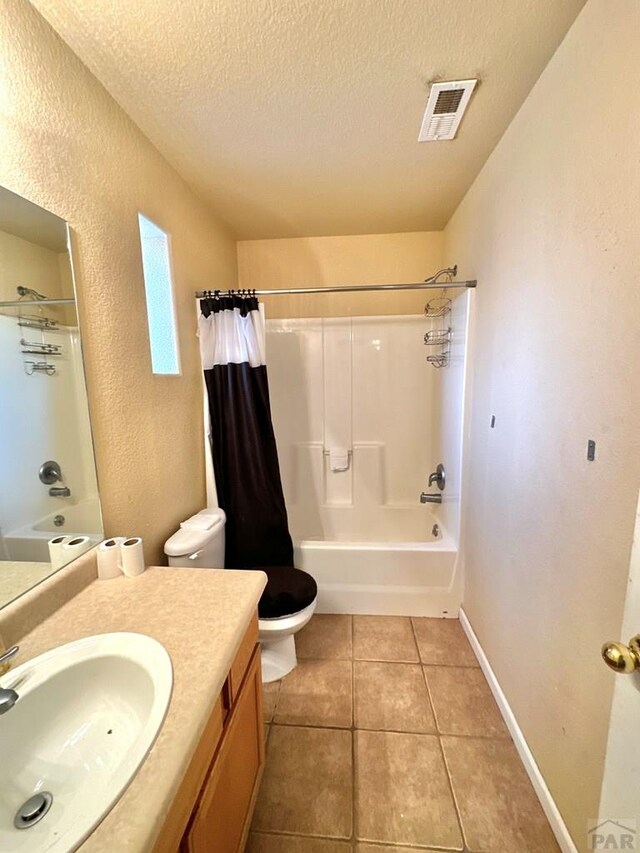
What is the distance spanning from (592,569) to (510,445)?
573 millimetres

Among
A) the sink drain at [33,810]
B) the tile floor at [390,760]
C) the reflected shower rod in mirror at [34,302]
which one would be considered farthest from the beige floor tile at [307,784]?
the reflected shower rod in mirror at [34,302]

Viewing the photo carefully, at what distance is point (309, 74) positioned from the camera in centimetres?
115

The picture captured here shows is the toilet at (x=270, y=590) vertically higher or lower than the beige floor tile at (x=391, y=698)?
higher

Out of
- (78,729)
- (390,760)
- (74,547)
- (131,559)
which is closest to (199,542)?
(131,559)

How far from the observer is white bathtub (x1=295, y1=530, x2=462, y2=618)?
202cm

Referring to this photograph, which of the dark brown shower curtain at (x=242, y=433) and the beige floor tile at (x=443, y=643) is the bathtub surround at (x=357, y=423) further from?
the dark brown shower curtain at (x=242, y=433)

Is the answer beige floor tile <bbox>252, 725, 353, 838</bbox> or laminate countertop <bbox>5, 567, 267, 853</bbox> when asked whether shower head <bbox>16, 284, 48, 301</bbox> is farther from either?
beige floor tile <bbox>252, 725, 353, 838</bbox>

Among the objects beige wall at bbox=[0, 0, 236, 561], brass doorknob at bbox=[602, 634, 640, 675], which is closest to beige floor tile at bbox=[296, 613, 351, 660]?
beige wall at bbox=[0, 0, 236, 561]

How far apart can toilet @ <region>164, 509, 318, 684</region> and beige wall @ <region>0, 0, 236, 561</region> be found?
0.36 ft

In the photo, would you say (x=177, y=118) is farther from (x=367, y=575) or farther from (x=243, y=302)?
(x=367, y=575)

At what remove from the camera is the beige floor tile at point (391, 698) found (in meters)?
1.45

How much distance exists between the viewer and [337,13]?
0.96 metres

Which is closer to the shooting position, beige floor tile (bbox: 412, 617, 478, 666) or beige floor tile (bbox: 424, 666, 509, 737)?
beige floor tile (bbox: 424, 666, 509, 737)

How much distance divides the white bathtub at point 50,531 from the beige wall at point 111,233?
51mm
